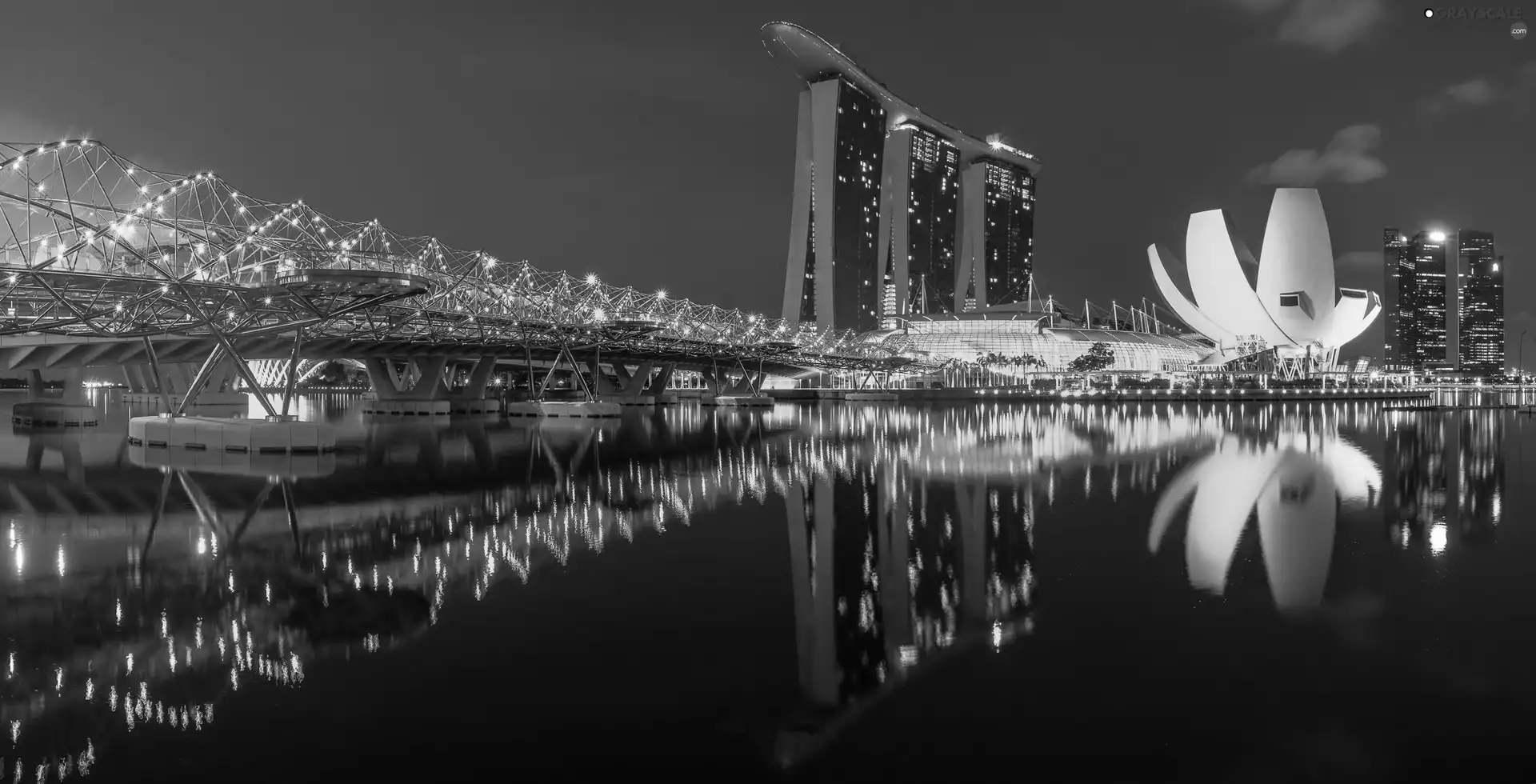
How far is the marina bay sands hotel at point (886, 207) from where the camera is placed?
10575 cm

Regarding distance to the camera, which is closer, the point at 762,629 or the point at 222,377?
the point at 762,629

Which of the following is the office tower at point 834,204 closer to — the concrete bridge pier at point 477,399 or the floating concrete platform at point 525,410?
the concrete bridge pier at point 477,399

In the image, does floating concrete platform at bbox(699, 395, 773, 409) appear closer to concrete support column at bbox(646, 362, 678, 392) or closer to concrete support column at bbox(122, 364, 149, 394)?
concrete support column at bbox(646, 362, 678, 392)

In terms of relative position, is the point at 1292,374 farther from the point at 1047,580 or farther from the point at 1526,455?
the point at 1047,580

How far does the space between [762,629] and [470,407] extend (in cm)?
4262

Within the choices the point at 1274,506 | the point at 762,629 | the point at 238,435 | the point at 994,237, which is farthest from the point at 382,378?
the point at 994,237

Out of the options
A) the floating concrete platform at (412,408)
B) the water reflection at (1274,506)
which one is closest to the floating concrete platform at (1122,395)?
the floating concrete platform at (412,408)

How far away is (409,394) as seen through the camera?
159 ft

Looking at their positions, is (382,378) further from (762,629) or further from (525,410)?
(762,629)

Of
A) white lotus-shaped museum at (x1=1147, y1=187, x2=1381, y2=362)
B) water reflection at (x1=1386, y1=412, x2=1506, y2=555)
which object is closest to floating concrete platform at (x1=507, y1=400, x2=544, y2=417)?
water reflection at (x1=1386, y1=412, x2=1506, y2=555)

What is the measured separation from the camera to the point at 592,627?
6781 mm

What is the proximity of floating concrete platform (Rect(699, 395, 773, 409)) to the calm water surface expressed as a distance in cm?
3821

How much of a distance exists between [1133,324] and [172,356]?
99.2 meters

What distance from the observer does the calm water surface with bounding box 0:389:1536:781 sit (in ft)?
15.2
